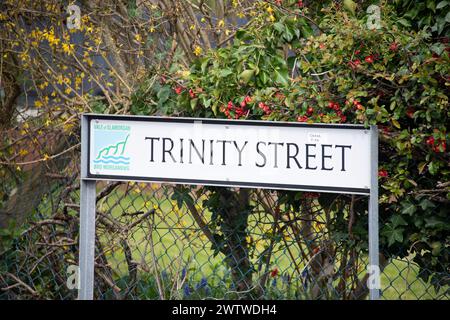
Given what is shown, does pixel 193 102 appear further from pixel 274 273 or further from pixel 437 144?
pixel 437 144

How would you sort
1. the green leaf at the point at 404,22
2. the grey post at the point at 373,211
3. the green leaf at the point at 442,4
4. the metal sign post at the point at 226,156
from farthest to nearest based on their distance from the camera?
1. the green leaf at the point at 404,22
2. the green leaf at the point at 442,4
3. the metal sign post at the point at 226,156
4. the grey post at the point at 373,211

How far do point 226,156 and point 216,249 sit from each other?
75 cm

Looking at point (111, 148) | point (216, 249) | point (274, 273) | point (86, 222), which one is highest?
point (111, 148)

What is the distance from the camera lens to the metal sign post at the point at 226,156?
9.58 feet

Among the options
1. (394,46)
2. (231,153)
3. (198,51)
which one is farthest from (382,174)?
(198,51)

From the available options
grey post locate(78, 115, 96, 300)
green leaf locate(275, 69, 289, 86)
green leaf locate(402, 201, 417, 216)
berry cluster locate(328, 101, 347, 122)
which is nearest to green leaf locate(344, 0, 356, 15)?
green leaf locate(275, 69, 289, 86)

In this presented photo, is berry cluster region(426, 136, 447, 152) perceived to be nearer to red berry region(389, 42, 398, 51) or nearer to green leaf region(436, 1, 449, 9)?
red berry region(389, 42, 398, 51)

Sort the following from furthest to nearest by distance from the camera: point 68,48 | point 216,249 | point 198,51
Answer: point 68,48 < point 198,51 < point 216,249

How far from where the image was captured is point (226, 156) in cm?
306

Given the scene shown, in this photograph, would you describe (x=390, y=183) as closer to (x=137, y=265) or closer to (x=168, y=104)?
(x=168, y=104)

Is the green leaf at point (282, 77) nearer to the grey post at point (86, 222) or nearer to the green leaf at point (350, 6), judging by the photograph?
the green leaf at point (350, 6)

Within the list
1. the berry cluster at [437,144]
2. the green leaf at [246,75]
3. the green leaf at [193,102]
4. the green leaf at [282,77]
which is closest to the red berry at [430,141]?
the berry cluster at [437,144]

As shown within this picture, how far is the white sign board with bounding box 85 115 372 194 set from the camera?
293 cm
